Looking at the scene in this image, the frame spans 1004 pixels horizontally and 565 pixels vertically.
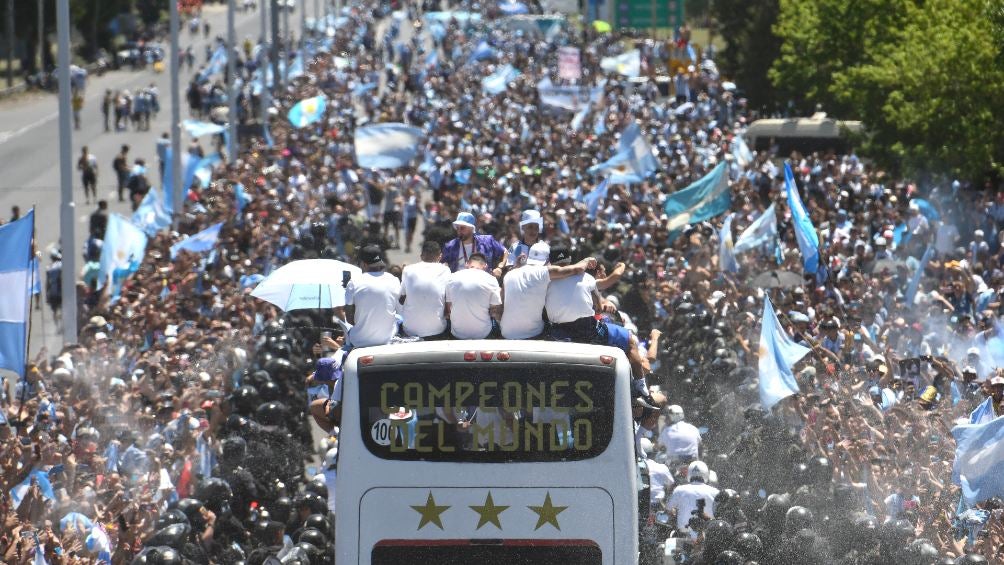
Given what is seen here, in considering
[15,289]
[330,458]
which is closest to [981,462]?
[330,458]

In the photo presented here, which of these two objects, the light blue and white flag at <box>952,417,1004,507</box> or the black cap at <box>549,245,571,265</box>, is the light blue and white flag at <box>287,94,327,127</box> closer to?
the light blue and white flag at <box>952,417,1004,507</box>

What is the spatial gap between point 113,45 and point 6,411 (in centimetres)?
6927

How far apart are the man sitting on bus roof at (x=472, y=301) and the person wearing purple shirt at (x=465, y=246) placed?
7.21 feet

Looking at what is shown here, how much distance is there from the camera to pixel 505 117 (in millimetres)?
49344

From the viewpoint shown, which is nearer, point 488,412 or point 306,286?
point 488,412

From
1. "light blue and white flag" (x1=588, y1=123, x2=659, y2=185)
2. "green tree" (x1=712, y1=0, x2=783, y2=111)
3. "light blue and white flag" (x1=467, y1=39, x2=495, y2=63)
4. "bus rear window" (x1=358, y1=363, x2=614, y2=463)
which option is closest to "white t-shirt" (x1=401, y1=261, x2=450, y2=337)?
"bus rear window" (x1=358, y1=363, x2=614, y2=463)

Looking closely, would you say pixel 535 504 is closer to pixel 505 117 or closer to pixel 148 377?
pixel 148 377

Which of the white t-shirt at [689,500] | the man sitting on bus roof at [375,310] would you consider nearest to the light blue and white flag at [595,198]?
→ the white t-shirt at [689,500]

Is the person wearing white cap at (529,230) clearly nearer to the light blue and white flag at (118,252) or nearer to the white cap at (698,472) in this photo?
the white cap at (698,472)

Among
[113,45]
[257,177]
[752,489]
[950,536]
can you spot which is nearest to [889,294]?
[752,489]

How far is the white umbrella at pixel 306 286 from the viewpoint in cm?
1692

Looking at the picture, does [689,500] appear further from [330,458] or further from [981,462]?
[330,458]

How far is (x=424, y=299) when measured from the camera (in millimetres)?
12148

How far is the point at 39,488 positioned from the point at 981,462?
7.18 m
